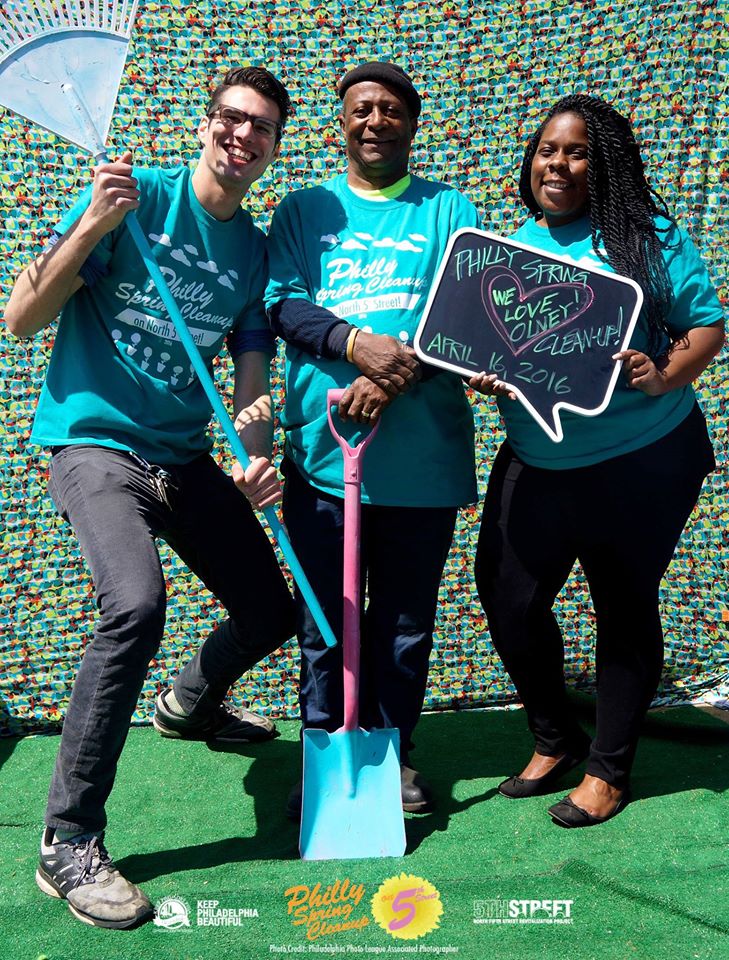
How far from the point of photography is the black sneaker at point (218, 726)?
3.21 meters

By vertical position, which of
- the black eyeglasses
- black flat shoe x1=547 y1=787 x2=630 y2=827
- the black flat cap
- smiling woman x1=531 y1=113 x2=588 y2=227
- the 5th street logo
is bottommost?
the 5th street logo

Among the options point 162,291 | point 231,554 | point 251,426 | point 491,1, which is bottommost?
point 231,554

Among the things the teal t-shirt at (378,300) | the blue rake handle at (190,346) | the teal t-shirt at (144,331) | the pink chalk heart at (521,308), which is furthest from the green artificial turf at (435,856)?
the pink chalk heart at (521,308)

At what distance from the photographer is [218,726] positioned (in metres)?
3.27

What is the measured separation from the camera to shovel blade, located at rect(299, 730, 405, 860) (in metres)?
2.49

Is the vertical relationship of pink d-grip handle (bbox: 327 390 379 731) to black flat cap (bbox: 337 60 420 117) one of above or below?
below

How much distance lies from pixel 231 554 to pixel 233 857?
0.72 m

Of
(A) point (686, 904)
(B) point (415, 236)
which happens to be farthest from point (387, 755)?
(B) point (415, 236)

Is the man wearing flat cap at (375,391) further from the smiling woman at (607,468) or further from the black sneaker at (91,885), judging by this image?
the black sneaker at (91,885)

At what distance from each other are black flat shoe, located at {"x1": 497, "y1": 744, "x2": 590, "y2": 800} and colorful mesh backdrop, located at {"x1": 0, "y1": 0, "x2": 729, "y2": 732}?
920 mm

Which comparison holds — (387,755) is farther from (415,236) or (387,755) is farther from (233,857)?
(415,236)

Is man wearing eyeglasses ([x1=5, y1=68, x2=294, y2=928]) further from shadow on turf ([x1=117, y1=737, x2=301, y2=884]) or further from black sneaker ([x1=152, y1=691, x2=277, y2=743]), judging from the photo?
black sneaker ([x1=152, y1=691, x2=277, y2=743])

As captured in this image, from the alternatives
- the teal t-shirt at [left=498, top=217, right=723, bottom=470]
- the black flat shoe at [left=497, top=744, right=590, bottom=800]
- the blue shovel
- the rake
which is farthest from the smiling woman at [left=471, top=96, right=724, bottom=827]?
the rake

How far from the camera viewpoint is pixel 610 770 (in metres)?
2.68
